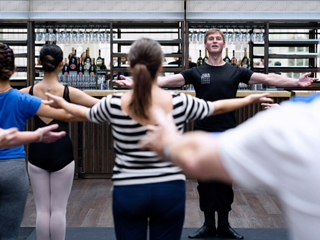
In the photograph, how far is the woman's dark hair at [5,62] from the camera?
2.36 meters

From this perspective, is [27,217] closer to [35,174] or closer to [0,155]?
[35,174]

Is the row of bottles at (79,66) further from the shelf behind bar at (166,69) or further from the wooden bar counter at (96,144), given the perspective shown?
the wooden bar counter at (96,144)

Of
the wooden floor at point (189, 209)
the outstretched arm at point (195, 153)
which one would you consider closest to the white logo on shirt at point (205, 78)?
the wooden floor at point (189, 209)

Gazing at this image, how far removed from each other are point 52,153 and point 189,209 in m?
2.07

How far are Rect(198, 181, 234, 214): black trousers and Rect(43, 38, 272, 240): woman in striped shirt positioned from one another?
1628mm

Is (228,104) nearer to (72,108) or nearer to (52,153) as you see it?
(72,108)

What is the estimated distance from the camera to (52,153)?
8.95 ft

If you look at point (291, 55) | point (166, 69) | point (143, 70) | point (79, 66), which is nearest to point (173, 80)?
point (143, 70)

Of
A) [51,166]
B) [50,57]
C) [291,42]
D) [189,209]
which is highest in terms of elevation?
[291,42]

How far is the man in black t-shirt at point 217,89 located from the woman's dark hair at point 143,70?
1585 mm

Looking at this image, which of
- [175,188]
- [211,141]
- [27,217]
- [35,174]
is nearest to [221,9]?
[27,217]

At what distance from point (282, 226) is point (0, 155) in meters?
2.52

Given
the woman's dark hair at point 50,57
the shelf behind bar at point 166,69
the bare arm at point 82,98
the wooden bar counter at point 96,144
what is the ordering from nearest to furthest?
the bare arm at point 82,98 < the woman's dark hair at point 50,57 < the wooden bar counter at point 96,144 < the shelf behind bar at point 166,69

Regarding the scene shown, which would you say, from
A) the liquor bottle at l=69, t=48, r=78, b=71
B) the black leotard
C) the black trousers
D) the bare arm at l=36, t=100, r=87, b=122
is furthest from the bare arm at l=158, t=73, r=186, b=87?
the liquor bottle at l=69, t=48, r=78, b=71
